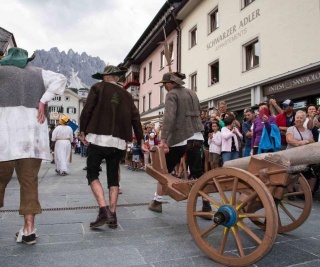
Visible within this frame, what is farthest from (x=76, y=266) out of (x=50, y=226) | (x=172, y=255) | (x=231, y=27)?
(x=231, y=27)

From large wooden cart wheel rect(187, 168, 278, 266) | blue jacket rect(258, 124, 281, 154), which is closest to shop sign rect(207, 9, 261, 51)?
blue jacket rect(258, 124, 281, 154)

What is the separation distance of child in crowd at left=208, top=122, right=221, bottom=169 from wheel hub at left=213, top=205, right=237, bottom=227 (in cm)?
540

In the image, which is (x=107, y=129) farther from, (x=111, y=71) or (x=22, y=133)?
(x=22, y=133)

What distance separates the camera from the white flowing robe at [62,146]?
33.9ft

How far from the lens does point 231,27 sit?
1510cm

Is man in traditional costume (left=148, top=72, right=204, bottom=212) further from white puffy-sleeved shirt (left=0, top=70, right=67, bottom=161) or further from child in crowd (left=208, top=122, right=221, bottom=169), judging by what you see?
child in crowd (left=208, top=122, right=221, bottom=169)

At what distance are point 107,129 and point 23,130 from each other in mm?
997

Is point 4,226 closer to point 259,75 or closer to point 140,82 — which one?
point 259,75

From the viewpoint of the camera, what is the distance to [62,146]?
34.1 feet

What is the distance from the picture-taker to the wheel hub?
2592 mm

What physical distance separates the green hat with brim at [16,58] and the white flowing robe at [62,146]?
23.9 feet

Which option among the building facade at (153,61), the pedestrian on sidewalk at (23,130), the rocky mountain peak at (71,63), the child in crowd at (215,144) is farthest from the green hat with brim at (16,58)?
the rocky mountain peak at (71,63)

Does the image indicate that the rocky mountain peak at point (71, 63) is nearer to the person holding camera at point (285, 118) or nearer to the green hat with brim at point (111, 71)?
the person holding camera at point (285, 118)

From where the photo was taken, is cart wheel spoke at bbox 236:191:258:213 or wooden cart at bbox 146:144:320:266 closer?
wooden cart at bbox 146:144:320:266
